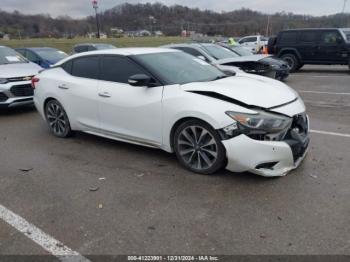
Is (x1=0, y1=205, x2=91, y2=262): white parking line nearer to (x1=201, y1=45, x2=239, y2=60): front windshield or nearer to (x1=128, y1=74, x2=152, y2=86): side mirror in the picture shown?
(x1=128, y1=74, x2=152, y2=86): side mirror

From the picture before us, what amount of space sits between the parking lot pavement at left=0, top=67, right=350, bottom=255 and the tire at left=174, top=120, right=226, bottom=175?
0.13 m

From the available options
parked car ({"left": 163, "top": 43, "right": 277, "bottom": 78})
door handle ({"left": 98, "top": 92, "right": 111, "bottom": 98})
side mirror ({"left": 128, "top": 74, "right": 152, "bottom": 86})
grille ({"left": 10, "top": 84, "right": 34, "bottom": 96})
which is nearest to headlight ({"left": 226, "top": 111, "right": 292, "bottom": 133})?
side mirror ({"left": 128, "top": 74, "right": 152, "bottom": 86})

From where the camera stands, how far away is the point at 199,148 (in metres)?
4.30

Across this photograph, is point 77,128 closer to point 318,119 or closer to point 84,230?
point 84,230

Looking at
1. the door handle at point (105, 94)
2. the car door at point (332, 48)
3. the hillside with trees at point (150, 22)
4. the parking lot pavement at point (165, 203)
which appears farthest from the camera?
Result: the hillside with trees at point (150, 22)

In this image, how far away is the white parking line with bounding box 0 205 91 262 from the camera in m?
2.89

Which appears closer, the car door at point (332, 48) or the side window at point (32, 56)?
the side window at point (32, 56)

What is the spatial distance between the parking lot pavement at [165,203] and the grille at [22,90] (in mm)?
2711

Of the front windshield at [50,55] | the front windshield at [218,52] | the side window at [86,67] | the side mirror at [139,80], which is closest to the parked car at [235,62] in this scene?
the front windshield at [218,52]

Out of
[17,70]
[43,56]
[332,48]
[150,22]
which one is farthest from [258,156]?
[150,22]

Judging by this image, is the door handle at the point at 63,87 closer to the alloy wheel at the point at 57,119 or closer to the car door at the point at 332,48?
the alloy wheel at the point at 57,119

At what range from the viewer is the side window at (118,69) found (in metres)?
4.92

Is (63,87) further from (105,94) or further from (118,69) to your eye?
(118,69)

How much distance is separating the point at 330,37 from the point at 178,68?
12.5m
